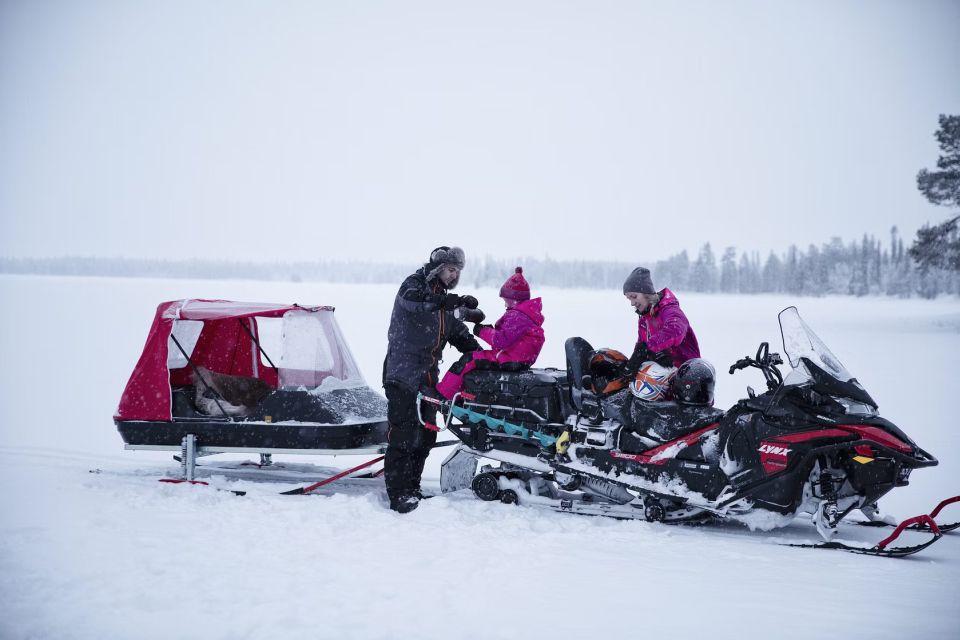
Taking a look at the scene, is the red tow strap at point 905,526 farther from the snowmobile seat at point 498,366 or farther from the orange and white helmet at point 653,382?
the snowmobile seat at point 498,366

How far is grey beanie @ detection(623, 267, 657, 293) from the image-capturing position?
18.3ft

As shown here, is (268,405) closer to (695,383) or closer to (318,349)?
(318,349)

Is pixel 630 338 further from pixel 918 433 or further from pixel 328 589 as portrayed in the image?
pixel 328 589

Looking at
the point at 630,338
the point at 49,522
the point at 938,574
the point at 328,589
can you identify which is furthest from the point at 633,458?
the point at 630,338

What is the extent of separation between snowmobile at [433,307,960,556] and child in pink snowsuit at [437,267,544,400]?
111 mm

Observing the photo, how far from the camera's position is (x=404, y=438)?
5.59 meters

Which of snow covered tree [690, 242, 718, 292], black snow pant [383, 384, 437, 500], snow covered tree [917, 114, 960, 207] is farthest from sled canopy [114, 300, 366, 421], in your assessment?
snow covered tree [690, 242, 718, 292]

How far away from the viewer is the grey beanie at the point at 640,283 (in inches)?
219

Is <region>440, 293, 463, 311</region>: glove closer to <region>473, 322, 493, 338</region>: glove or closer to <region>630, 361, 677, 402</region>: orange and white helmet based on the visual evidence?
<region>473, 322, 493, 338</region>: glove

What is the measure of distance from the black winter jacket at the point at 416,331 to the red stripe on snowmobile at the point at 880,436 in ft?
9.19

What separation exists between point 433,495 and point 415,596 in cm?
221

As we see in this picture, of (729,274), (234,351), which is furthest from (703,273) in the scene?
(234,351)

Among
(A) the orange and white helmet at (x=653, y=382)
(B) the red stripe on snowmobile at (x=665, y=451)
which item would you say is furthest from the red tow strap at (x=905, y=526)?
(A) the orange and white helmet at (x=653, y=382)

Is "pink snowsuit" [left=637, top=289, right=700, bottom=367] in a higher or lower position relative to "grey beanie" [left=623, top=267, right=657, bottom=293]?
lower
